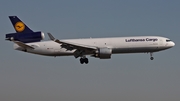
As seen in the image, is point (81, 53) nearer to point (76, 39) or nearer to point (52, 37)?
point (76, 39)

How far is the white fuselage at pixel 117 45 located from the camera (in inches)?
2712

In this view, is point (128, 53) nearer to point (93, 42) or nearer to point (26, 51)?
point (93, 42)

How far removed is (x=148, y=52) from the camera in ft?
230

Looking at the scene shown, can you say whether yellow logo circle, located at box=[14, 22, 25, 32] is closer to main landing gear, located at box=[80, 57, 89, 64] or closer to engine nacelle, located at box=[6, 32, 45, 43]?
engine nacelle, located at box=[6, 32, 45, 43]

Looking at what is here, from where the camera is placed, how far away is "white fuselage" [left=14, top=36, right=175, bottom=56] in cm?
6888

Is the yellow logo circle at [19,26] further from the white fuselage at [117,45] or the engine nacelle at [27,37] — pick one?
the white fuselage at [117,45]

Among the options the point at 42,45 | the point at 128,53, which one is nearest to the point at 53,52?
the point at 42,45

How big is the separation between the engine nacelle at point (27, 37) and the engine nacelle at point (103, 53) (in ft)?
31.3

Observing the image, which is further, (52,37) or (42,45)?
(42,45)

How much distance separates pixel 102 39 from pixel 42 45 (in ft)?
31.8

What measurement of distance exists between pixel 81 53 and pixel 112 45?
16.8ft

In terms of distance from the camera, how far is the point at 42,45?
7125 centimetres

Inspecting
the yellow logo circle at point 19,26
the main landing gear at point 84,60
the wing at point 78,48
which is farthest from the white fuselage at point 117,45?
the yellow logo circle at point 19,26

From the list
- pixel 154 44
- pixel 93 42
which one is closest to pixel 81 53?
pixel 93 42
